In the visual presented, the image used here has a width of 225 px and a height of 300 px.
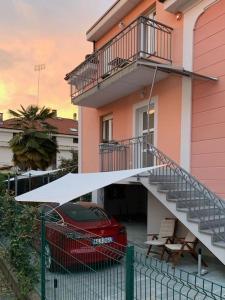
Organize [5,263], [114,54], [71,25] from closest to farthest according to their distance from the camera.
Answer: [5,263] → [114,54] → [71,25]

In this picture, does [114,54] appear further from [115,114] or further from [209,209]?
[209,209]

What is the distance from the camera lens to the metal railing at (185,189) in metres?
7.86

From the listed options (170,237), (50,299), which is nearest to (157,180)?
(170,237)

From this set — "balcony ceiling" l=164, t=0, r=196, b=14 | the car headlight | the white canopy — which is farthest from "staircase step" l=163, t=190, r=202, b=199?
"balcony ceiling" l=164, t=0, r=196, b=14

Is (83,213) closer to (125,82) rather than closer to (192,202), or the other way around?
(192,202)

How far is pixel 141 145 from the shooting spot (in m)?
11.7

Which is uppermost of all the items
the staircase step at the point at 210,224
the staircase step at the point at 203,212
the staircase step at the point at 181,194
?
the staircase step at the point at 181,194

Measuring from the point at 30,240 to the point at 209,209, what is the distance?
390 centimetres

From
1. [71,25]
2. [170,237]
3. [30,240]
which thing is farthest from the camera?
[71,25]

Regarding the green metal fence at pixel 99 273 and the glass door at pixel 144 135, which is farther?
the glass door at pixel 144 135

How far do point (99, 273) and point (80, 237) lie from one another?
2.56ft

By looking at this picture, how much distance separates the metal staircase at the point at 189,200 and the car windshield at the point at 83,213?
1472 millimetres

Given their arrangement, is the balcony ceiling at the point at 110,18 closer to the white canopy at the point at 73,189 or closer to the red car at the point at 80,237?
the red car at the point at 80,237

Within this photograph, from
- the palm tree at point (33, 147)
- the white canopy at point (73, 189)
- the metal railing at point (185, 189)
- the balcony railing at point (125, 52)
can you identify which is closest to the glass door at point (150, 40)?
the balcony railing at point (125, 52)
